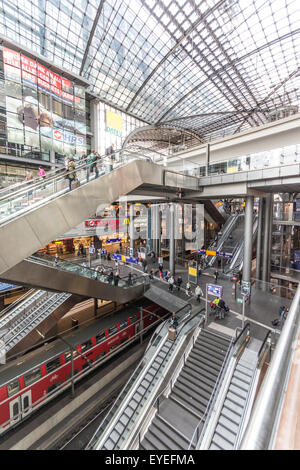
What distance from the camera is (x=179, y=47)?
86.2 feet

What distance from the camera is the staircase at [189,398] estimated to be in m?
7.22

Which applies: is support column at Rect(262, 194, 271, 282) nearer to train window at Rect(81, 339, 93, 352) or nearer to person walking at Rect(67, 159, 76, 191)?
train window at Rect(81, 339, 93, 352)

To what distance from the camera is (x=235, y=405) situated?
7148 millimetres

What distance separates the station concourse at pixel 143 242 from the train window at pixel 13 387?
0.04 meters

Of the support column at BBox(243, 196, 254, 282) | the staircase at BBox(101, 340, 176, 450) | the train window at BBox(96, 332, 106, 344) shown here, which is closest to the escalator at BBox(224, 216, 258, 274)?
the support column at BBox(243, 196, 254, 282)

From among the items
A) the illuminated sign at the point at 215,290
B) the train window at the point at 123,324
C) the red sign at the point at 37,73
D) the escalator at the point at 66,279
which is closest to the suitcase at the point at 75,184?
the escalator at the point at 66,279

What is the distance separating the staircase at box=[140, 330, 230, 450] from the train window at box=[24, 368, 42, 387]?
5641 mm

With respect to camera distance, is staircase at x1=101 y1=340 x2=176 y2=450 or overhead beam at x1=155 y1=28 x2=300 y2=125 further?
overhead beam at x1=155 y1=28 x2=300 y2=125

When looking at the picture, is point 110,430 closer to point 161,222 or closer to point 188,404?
point 188,404

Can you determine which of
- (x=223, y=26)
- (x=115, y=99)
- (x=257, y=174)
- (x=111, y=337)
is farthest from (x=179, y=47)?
(x=111, y=337)

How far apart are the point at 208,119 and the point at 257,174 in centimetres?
3693

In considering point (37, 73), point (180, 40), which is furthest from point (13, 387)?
point (180, 40)

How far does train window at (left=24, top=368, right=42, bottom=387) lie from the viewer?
943 cm

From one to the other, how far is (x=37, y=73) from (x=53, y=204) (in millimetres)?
24224
